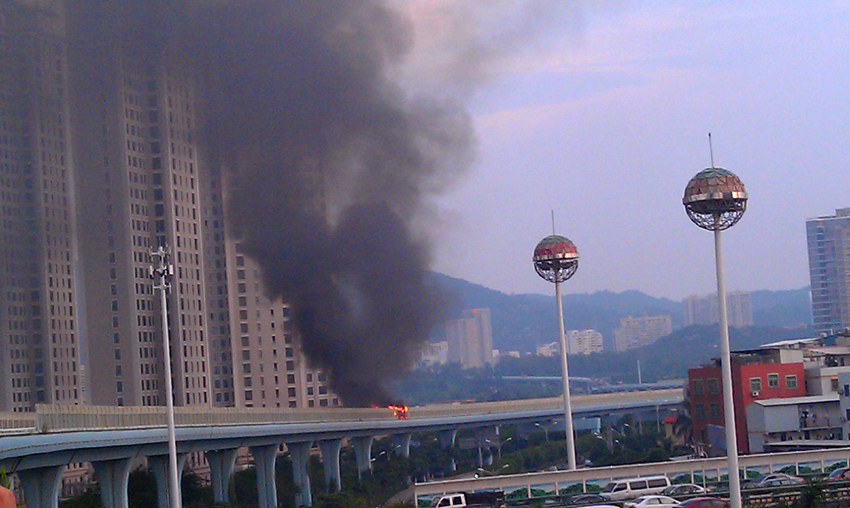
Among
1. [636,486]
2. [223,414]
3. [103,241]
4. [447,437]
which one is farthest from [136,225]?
[636,486]

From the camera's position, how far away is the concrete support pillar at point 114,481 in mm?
53094

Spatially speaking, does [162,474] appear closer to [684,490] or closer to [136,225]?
[684,490]

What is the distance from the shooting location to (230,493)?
76062 millimetres

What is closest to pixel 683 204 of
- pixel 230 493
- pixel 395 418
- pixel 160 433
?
pixel 160 433

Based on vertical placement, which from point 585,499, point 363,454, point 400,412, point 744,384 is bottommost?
point 363,454

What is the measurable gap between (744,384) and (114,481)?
113 ft

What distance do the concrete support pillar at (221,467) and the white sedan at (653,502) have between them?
3709 centimetres

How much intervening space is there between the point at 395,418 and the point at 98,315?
122 ft

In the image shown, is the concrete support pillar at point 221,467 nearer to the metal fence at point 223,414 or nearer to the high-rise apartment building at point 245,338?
the metal fence at point 223,414

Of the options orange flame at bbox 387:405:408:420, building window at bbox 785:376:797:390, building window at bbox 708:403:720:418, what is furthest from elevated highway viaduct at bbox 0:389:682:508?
building window at bbox 785:376:797:390

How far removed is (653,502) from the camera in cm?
3594

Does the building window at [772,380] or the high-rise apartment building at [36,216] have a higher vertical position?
the high-rise apartment building at [36,216]

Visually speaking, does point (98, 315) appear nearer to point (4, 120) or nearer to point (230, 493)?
point (4, 120)

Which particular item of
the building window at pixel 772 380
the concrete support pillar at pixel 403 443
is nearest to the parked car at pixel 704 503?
the building window at pixel 772 380
